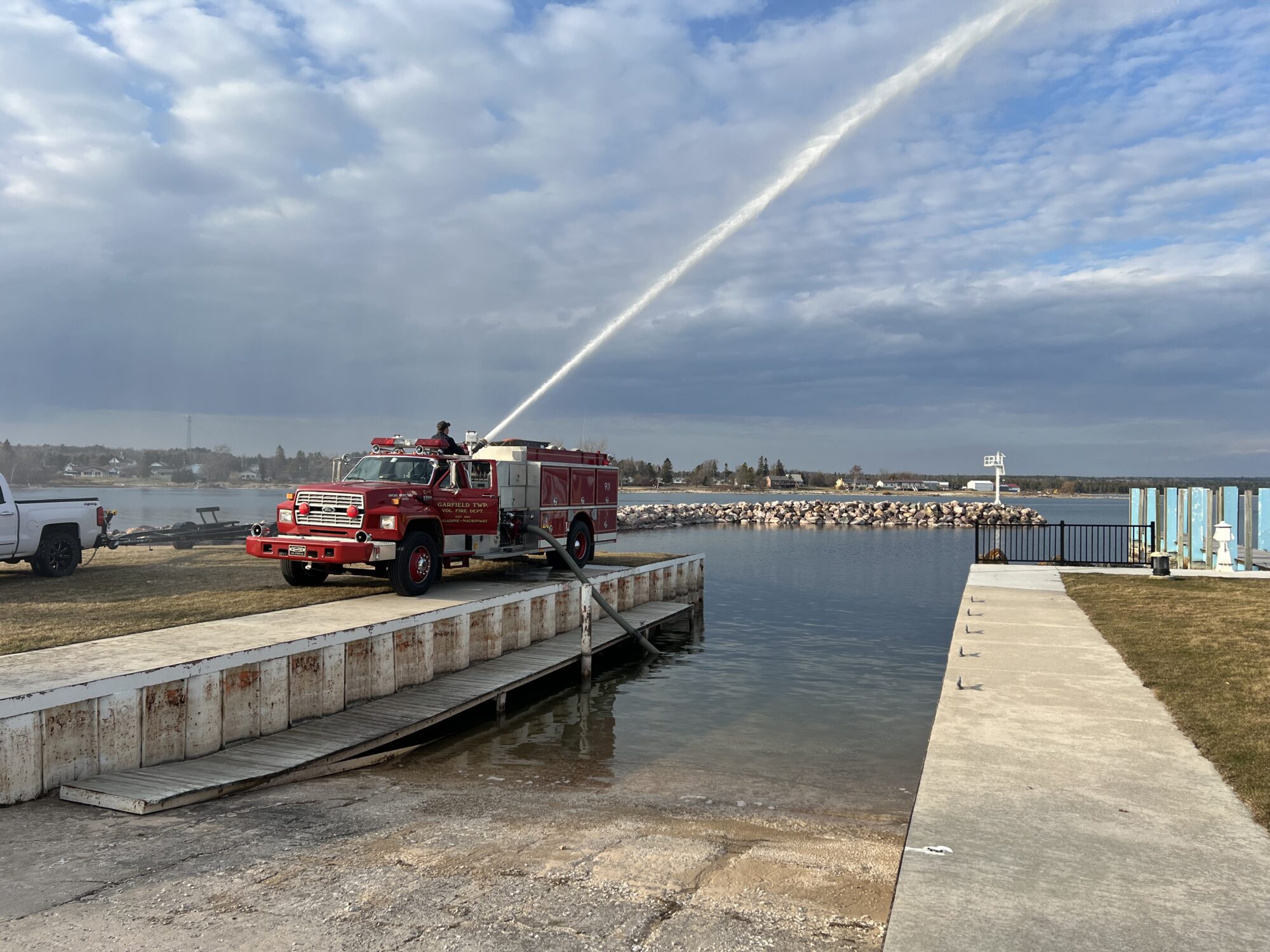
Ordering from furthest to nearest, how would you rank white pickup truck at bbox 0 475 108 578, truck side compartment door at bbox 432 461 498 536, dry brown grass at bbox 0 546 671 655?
1. truck side compartment door at bbox 432 461 498 536
2. white pickup truck at bbox 0 475 108 578
3. dry brown grass at bbox 0 546 671 655

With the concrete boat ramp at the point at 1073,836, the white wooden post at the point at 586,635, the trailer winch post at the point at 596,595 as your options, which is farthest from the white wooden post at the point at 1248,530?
the white wooden post at the point at 586,635

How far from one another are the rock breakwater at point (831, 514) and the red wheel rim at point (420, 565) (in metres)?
62.7

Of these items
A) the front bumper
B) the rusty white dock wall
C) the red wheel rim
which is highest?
the front bumper

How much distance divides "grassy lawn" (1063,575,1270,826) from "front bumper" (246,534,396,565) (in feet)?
36.2

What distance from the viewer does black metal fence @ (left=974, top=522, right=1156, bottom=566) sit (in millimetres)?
30062

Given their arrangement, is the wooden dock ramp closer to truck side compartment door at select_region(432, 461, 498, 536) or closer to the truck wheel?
the truck wheel

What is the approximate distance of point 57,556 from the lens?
17391mm

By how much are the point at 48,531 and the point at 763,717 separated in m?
13.2

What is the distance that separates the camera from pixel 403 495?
15719 mm

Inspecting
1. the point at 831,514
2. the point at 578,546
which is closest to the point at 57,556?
the point at 578,546

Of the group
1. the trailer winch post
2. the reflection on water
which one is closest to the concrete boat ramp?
the reflection on water

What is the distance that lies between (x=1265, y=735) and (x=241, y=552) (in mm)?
21976

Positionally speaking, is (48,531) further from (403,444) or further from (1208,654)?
(1208,654)

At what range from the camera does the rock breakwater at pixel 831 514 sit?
276 feet
